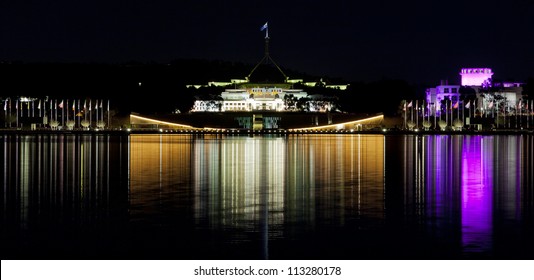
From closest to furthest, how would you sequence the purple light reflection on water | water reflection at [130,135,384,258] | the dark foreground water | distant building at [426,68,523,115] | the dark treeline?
the dark foreground water → the purple light reflection on water → water reflection at [130,135,384,258] → the dark treeline → distant building at [426,68,523,115]

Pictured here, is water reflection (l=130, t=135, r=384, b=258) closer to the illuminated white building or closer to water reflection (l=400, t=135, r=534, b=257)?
water reflection (l=400, t=135, r=534, b=257)

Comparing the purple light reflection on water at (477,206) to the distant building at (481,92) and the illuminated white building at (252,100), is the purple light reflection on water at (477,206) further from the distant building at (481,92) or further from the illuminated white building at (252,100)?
the illuminated white building at (252,100)

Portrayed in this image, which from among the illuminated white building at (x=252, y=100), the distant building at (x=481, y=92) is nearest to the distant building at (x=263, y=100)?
the illuminated white building at (x=252, y=100)

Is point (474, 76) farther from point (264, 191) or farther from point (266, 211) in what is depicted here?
point (266, 211)

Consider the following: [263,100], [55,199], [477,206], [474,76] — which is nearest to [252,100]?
[263,100]

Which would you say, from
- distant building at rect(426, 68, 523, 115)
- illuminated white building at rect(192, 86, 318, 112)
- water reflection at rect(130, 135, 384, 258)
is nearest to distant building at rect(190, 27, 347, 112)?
illuminated white building at rect(192, 86, 318, 112)
